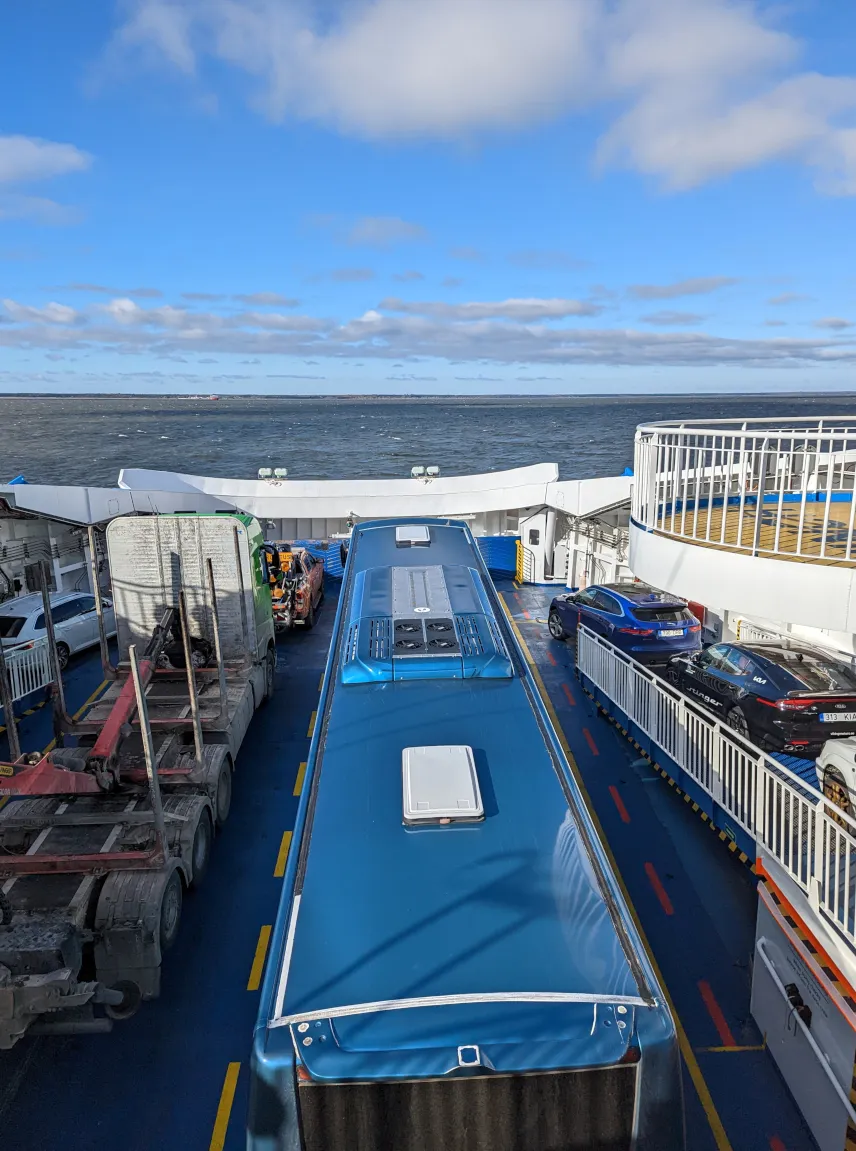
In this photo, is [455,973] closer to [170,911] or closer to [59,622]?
[170,911]

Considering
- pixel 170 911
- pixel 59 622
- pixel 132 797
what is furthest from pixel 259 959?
pixel 59 622

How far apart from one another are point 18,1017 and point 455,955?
366cm

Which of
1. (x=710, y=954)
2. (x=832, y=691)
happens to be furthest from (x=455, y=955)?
(x=832, y=691)

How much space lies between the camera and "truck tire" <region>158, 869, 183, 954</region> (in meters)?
6.70

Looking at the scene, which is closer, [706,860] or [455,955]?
[455,955]

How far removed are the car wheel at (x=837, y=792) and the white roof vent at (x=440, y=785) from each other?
3184 mm

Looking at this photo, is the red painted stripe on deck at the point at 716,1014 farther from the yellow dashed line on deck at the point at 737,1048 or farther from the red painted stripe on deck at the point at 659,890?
the red painted stripe on deck at the point at 659,890

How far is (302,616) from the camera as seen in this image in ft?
58.2

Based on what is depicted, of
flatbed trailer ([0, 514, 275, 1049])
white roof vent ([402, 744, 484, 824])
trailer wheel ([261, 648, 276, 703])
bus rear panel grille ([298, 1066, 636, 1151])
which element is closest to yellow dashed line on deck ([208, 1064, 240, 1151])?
flatbed trailer ([0, 514, 275, 1049])

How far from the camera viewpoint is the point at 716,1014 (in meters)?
6.30

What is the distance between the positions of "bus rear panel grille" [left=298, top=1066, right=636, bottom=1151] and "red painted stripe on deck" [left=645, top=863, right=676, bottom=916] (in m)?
4.34

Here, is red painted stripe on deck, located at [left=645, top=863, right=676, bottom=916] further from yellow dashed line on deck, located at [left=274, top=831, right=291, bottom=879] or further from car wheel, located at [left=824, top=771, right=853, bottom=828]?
yellow dashed line on deck, located at [left=274, top=831, right=291, bottom=879]

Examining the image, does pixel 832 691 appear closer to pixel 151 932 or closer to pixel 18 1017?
pixel 151 932

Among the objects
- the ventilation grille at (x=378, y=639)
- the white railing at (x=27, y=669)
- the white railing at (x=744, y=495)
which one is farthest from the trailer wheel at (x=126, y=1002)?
the white railing at (x=27, y=669)
